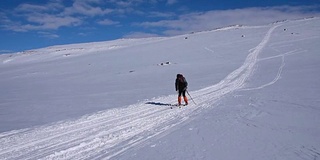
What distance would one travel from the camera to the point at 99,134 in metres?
8.05

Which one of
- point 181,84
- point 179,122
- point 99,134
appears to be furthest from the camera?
point 181,84

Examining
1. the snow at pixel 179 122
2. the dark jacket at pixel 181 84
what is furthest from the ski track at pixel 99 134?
the dark jacket at pixel 181 84

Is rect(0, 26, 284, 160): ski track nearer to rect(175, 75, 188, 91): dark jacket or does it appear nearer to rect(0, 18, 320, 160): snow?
rect(0, 18, 320, 160): snow

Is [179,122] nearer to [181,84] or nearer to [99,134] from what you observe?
[99,134]

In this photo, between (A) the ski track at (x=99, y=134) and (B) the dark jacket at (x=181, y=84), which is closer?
(A) the ski track at (x=99, y=134)

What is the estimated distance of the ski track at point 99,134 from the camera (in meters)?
6.73

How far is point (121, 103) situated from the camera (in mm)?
13281

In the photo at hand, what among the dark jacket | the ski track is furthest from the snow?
the dark jacket

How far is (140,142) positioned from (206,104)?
523 centimetres

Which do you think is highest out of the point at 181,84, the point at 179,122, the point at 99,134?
the point at 181,84

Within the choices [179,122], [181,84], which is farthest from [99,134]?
[181,84]

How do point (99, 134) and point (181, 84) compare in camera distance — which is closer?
point (99, 134)

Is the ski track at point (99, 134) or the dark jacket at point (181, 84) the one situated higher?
the dark jacket at point (181, 84)

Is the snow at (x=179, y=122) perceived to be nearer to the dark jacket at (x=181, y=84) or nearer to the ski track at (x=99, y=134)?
the ski track at (x=99, y=134)
